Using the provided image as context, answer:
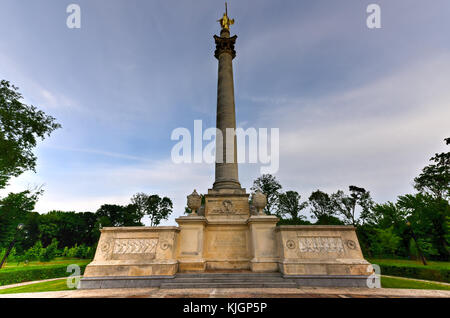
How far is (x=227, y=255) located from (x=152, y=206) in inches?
2158

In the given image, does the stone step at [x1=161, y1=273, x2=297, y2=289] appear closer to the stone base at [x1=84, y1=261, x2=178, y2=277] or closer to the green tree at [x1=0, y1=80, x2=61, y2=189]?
the stone base at [x1=84, y1=261, x2=178, y2=277]

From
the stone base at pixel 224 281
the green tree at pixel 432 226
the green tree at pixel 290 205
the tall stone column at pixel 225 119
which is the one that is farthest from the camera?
the green tree at pixel 290 205

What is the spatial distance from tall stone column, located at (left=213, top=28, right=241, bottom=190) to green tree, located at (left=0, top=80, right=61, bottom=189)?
1754 cm

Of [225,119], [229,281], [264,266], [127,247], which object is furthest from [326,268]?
[225,119]

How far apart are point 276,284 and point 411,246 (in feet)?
126

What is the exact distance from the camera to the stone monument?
8304 mm

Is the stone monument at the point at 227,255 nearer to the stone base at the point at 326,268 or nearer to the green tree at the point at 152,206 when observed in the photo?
the stone base at the point at 326,268

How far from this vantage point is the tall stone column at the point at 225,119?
1404 centimetres

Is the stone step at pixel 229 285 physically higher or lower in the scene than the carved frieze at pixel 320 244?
lower

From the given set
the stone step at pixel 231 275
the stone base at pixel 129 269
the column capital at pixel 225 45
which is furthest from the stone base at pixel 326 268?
the column capital at pixel 225 45

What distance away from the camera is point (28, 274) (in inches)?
557

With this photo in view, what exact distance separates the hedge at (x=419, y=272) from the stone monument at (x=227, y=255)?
6.47 metres
